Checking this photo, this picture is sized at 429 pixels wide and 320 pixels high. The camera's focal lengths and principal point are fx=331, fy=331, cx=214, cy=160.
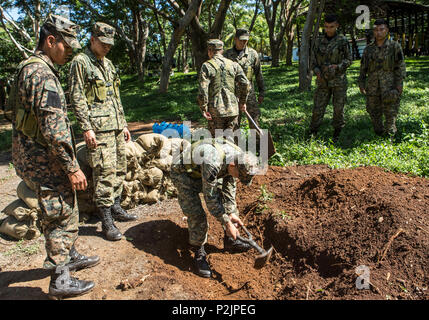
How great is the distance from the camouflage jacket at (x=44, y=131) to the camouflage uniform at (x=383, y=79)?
477 cm

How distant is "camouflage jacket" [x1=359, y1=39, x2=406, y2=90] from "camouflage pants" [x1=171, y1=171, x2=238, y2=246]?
3563mm

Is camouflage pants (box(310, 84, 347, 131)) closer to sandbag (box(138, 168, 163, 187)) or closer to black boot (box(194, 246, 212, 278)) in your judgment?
sandbag (box(138, 168, 163, 187))

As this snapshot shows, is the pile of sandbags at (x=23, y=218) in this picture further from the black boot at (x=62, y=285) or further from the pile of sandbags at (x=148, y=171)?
the black boot at (x=62, y=285)

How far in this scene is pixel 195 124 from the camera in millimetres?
8305

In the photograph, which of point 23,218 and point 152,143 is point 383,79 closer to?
point 152,143

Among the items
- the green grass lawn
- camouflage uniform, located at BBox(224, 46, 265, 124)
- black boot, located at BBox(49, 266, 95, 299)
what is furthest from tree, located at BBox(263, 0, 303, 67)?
black boot, located at BBox(49, 266, 95, 299)

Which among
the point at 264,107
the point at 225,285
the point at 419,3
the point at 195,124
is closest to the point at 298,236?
the point at 225,285

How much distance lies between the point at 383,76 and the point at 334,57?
0.81 meters

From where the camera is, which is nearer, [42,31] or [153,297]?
[42,31]

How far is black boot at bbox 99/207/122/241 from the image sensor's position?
11.2 feet

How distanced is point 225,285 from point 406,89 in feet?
27.3

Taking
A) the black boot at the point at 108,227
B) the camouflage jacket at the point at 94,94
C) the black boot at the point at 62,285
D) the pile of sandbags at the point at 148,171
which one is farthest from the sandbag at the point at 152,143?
the black boot at the point at 62,285

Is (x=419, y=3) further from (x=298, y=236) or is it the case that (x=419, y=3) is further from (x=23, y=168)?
(x=23, y=168)

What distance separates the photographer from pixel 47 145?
2.44 metres
